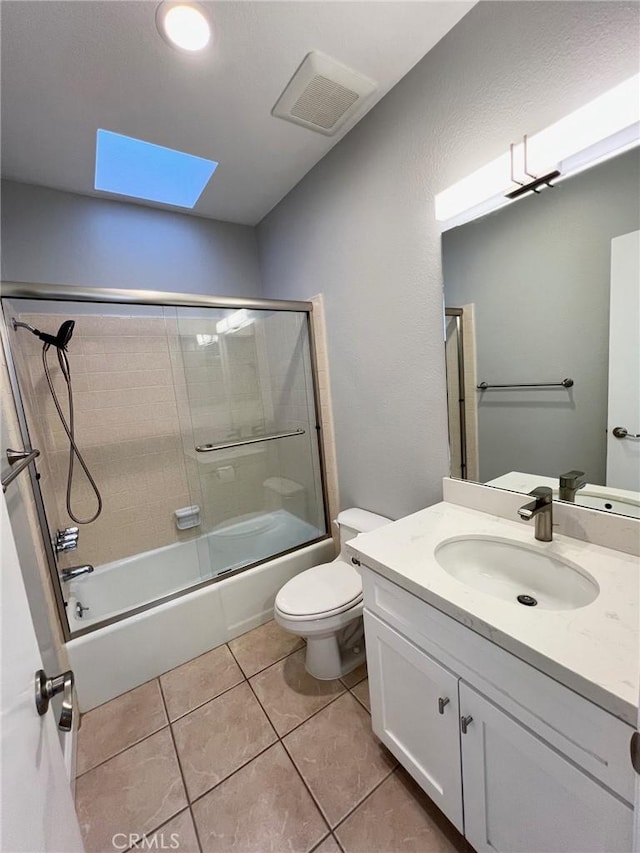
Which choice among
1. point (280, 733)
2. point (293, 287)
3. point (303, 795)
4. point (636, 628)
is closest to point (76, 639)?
point (280, 733)

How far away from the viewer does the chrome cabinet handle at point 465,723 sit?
87cm

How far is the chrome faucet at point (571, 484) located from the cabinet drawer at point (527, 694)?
1.98ft

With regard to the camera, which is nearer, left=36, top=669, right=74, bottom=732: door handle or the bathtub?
→ left=36, top=669, right=74, bottom=732: door handle

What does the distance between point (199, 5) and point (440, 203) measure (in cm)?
100

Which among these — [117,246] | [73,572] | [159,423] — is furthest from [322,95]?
[73,572]

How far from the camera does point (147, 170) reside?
191 cm

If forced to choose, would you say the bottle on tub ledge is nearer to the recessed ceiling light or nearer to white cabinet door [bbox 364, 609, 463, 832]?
white cabinet door [bbox 364, 609, 463, 832]

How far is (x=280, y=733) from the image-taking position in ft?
4.57

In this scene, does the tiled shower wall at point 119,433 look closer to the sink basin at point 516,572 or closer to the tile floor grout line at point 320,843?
the tile floor grout line at point 320,843

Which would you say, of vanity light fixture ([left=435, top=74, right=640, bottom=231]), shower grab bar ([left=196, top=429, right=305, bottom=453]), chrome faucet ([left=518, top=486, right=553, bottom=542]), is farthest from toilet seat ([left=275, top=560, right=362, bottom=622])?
vanity light fixture ([left=435, top=74, right=640, bottom=231])

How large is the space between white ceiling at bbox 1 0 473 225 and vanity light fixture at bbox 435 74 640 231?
0.56 meters

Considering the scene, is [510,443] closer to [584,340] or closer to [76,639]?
[584,340]

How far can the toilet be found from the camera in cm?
149

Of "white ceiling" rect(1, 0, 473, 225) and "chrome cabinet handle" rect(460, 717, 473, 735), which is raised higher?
"white ceiling" rect(1, 0, 473, 225)
